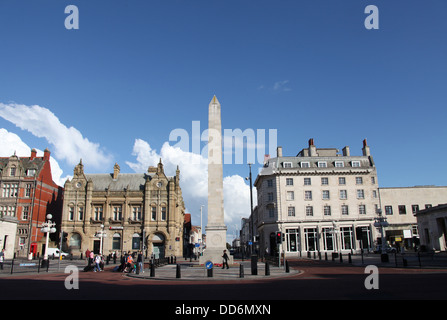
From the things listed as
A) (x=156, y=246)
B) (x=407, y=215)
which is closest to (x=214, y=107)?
(x=156, y=246)

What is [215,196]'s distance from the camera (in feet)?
99.7

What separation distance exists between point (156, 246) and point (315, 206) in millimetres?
27433

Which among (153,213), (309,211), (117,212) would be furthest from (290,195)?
(117,212)

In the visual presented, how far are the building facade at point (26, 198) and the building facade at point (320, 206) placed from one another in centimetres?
3796

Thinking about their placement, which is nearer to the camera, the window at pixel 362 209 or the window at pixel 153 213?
the window at pixel 362 209

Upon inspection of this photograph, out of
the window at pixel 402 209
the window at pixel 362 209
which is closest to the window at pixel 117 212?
the window at pixel 362 209

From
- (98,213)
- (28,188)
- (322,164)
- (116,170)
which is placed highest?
(116,170)

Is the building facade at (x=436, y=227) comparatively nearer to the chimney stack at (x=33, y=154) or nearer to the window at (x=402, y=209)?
the window at (x=402, y=209)

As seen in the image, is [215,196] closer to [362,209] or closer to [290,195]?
[290,195]

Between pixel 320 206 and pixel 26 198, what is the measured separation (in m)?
48.5

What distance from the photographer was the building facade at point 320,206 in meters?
56.8

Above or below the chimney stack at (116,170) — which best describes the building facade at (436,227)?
below

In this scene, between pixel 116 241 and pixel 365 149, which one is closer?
pixel 116 241

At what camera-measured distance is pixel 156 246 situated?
194 feet
